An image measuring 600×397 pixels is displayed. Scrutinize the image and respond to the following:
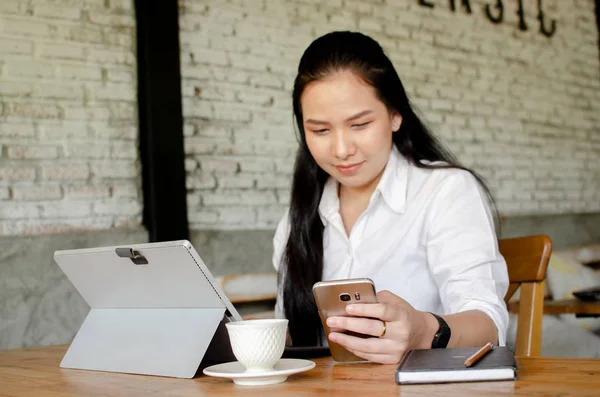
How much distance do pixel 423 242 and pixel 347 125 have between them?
14.2 inches

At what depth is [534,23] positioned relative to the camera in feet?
17.9

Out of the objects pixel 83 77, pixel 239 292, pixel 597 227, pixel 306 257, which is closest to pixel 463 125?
pixel 597 227

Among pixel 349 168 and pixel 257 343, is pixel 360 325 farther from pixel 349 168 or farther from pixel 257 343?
pixel 349 168

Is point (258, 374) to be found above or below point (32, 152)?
below

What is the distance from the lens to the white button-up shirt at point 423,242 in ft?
5.42

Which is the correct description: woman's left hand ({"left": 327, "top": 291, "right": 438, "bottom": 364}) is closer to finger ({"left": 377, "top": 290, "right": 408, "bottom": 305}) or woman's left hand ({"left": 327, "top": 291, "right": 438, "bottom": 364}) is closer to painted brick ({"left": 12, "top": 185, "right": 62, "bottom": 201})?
finger ({"left": 377, "top": 290, "right": 408, "bottom": 305})

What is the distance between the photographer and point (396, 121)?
1.94 metres

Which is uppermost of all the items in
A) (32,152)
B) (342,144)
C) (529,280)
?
(342,144)

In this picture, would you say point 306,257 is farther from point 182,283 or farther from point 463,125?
point 463,125

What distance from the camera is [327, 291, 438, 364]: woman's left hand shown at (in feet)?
4.08

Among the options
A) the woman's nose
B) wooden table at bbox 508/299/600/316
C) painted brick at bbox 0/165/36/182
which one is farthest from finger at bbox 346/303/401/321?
painted brick at bbox 0/165/36/182

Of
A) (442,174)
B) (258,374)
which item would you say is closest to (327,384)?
(258,374)

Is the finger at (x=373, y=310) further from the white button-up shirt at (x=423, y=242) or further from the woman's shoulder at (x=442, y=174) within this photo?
the woman's shoulder at (x=442, y=174)

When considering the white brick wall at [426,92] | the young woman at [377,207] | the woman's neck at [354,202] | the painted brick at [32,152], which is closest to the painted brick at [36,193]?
the painted brick at [32,152]
